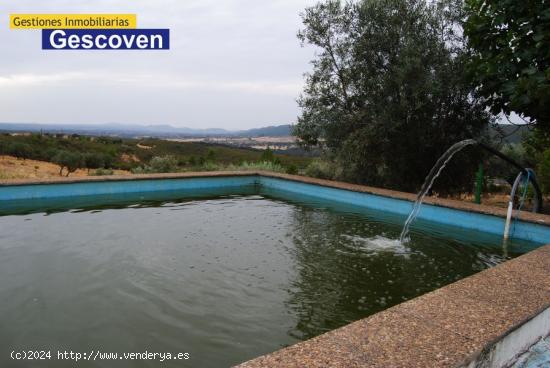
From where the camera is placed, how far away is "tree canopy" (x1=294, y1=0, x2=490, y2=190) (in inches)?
408

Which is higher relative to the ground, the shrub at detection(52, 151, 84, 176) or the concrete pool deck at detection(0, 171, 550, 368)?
the shrub at detection(52, 151, 84, 176)

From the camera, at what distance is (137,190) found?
39.5 feet

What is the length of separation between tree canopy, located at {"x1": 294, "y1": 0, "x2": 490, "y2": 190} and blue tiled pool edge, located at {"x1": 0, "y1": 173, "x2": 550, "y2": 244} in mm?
1320

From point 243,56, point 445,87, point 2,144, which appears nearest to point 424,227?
point 445,87

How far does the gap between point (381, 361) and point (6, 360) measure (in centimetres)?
298

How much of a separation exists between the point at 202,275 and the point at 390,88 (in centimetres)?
776

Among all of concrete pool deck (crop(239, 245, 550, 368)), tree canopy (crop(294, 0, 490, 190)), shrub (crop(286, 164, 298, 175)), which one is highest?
tree canopy (crop(294, 0, 490, 190))

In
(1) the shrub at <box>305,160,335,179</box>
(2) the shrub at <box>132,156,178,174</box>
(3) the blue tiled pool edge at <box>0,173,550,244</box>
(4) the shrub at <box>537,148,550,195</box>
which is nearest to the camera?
(3) the blue tiled pool edge at <box>0,173,550,244</box>

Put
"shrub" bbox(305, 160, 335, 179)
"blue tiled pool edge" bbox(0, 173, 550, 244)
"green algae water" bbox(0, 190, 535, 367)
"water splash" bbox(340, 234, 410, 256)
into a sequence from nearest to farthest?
"green algae water" bbox(0, 190, 535, 367) < "water splash" bbox(340, 234, 410, 256) < "blue tiled pool edge" bbox(0, 173, 550, 244) < "shrub" bbox(305, 160, 335, 179)

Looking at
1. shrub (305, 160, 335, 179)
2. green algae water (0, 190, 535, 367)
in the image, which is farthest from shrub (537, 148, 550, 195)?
shrub (305, 160, 335, 179)

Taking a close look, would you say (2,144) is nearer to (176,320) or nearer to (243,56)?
(243,56)

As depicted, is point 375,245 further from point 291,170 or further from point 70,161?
point 70,161

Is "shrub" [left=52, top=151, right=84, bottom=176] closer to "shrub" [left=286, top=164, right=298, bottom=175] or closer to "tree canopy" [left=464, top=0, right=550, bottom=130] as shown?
"shrub" [left=286, top=164, right=298, bottom=175]

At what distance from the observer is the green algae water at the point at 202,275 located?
3.71 metres
